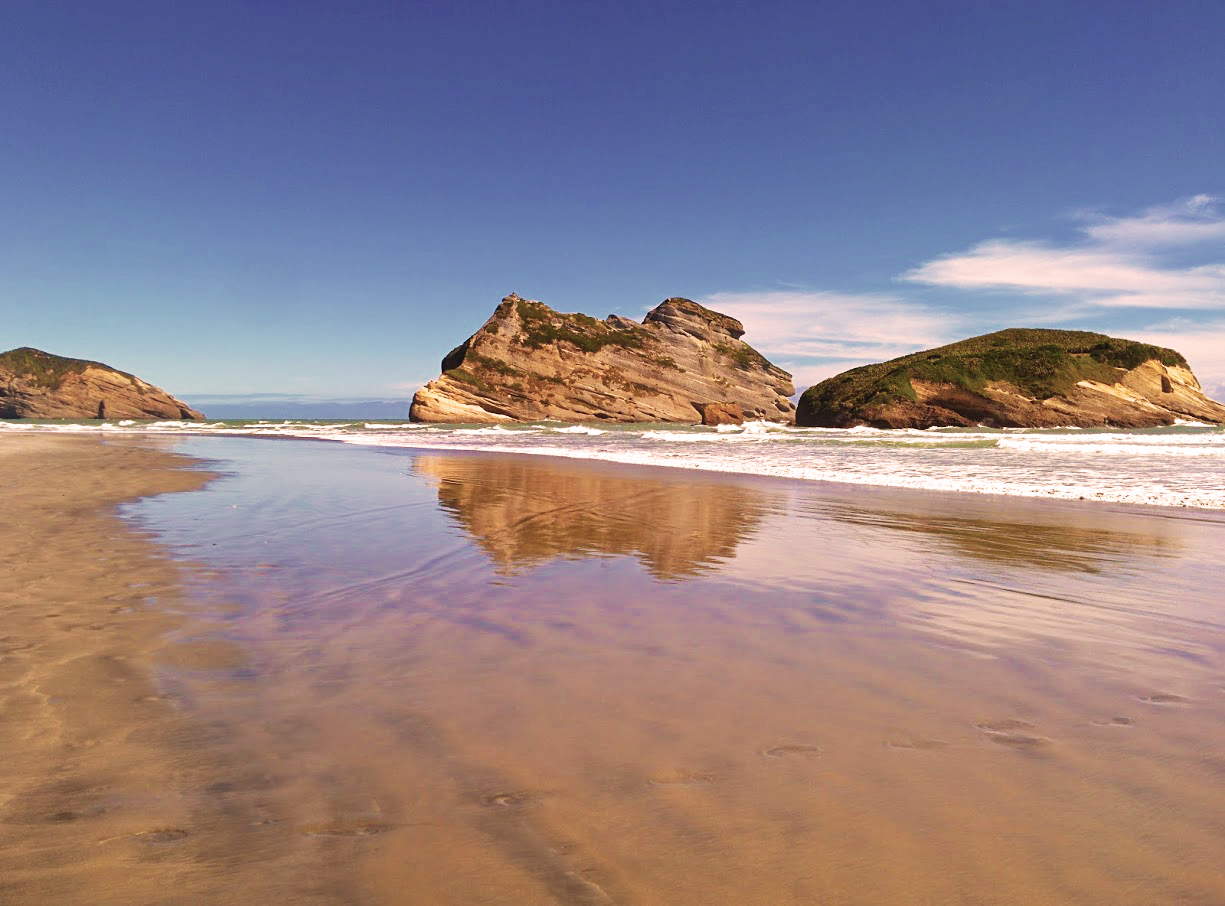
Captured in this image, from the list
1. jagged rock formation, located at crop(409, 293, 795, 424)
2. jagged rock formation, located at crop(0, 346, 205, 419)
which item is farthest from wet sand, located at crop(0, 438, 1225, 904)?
jagged rock formation, located at crop(0, 346, 205, 419)

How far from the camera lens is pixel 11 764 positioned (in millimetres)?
2502

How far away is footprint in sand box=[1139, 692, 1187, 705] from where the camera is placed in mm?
3201

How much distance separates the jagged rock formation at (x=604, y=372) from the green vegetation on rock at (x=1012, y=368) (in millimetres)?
20715

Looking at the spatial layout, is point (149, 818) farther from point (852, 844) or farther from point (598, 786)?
point (852, 844)

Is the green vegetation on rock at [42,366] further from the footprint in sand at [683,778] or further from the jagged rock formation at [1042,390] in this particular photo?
the footprint in sand at [683,778]

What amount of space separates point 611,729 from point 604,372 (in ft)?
237

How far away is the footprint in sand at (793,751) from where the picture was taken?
2674 millimetres

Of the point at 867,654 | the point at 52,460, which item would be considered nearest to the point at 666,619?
the point at 867,654

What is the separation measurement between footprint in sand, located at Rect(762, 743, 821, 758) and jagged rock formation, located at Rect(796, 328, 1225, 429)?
5019 centimetres

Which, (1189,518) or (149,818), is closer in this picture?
(149,818)

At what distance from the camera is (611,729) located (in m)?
2.91

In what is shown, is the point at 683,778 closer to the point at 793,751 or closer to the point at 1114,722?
the point at 793,751

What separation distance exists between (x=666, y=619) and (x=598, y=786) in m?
2.18

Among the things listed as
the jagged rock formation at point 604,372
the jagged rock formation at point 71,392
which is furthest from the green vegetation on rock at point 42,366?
the jagged rock formation at point 604,372
